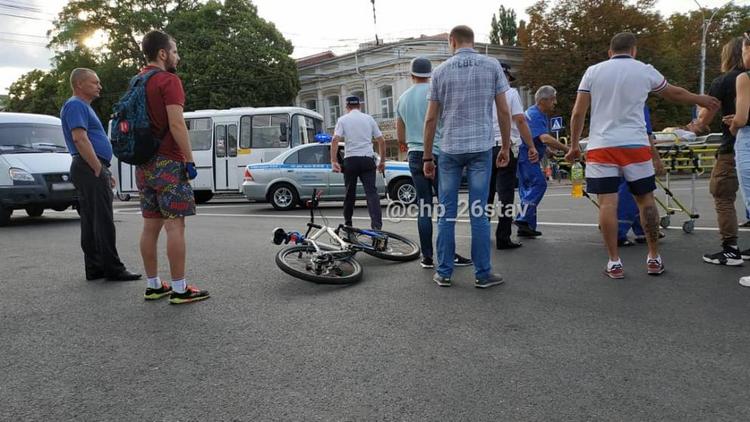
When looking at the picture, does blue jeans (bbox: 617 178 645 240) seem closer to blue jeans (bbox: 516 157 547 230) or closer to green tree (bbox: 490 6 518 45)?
blue jeans (bbox: 516 157 547 230)

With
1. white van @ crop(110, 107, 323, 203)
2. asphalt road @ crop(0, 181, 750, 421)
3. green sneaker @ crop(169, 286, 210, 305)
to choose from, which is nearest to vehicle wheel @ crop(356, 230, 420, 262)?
asphalt road @ crop(0, 181, 750, 421)

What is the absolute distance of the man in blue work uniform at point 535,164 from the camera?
6.33 meters

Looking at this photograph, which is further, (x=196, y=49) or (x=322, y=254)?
(x=196, y=49)

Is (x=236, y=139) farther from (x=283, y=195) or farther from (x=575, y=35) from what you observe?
(x=575, y=35)

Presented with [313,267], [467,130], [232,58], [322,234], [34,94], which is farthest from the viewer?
[34,94]

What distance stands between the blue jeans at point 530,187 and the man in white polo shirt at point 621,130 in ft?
6.62

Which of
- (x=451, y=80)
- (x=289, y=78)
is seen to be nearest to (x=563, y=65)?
(x=289, y=78)

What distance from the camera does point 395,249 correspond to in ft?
17.8

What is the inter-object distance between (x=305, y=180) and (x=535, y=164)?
25.2 ft

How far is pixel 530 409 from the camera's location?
2191 mm

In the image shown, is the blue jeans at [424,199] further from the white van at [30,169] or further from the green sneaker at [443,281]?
the white van at [30,169]

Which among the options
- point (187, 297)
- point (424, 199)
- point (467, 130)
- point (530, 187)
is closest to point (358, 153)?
point (424, 199)

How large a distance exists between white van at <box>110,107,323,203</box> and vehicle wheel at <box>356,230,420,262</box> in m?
12.3

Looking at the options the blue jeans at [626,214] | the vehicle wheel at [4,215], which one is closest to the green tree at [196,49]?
the vehicle wheel at [4,215]
